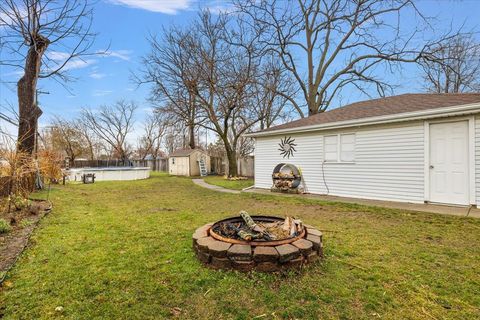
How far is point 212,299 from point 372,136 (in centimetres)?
678

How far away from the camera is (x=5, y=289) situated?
7.22 feet

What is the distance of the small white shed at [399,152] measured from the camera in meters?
5.65

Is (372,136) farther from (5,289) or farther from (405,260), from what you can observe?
(5,289)

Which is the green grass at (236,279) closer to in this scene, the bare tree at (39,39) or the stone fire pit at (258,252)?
the stone fire pit at (258,252)

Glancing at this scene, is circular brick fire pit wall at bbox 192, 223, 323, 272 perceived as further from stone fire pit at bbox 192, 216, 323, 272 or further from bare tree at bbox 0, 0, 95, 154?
bare tree at bbox 0, 0, 95, 154

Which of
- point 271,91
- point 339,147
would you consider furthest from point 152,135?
point 339,147

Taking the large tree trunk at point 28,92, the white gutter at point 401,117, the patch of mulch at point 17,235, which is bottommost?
the patch of mulch at point 17,235

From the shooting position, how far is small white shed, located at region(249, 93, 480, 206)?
5.65 meters

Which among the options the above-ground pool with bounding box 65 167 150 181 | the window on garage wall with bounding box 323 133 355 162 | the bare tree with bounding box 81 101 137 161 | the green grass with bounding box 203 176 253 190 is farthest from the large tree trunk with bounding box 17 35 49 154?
the bare tree with bounding box 81 101 137 161

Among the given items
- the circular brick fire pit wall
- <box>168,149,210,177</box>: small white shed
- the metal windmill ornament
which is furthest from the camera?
<box>168,149,210,177</box>: small white shed

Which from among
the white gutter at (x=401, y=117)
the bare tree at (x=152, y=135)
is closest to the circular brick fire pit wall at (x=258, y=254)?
the white gutter at (x=401, y=117)

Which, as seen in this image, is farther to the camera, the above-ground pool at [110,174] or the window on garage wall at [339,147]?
the above-ground pool at [110,174]

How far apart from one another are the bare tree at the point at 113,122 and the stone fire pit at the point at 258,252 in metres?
29.0

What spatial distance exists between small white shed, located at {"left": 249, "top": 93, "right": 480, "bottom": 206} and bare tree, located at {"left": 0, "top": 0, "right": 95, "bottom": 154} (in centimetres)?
737
